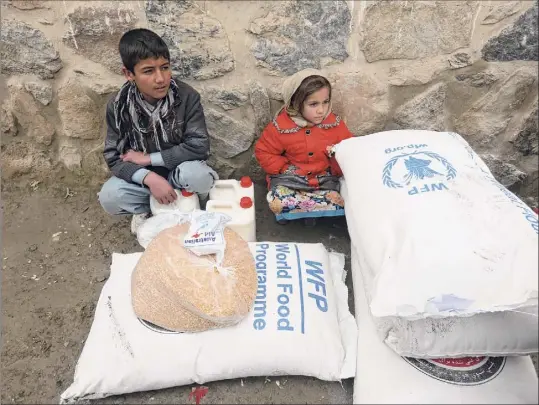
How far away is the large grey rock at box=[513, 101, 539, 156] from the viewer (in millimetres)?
2096

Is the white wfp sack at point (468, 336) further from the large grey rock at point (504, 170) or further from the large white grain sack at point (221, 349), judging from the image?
the large grey rock at point (504, 170)

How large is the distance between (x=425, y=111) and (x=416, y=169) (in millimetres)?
692

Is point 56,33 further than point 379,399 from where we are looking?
Yes

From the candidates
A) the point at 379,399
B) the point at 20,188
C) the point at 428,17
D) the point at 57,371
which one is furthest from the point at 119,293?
the point at 428,17

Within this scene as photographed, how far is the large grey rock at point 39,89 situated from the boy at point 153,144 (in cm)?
38

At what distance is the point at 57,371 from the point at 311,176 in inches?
52.0

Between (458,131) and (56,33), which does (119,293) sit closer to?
(56,33)

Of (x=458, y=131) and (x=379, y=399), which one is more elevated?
(x=458, y=131)

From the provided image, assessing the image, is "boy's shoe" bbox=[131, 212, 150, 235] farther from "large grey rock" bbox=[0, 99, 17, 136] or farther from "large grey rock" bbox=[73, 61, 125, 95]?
"large grey rock" bbox=[0, 99, 17, 136]

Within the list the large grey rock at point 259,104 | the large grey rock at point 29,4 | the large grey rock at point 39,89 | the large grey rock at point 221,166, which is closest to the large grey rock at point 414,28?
the large grey rock at point 259,104

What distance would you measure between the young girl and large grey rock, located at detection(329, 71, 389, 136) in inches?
3.6

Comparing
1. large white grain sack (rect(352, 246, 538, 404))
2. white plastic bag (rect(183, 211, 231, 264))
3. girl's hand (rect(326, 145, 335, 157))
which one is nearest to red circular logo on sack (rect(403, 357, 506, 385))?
large white grain sack (rect(352, 246, 538, 404))

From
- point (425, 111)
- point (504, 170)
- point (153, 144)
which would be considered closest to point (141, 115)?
point (153, 144)

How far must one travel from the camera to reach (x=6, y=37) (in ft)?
6.53
